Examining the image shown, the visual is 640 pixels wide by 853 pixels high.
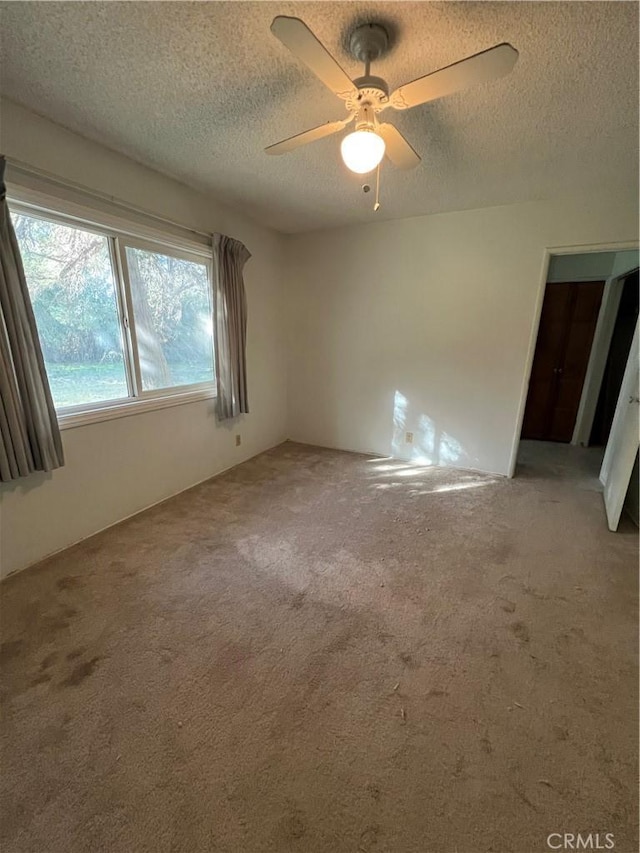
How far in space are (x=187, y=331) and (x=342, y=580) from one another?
7.60ft

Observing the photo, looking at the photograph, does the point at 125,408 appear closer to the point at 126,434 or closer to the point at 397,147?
the point at 126,434

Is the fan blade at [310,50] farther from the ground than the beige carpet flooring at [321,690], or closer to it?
farther from the ground

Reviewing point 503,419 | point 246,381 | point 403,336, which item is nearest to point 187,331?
point 246,381

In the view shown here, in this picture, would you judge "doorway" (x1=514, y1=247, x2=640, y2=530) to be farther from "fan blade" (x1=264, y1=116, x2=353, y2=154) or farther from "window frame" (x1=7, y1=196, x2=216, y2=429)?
"window frame" (x1=7, y1=196, x2=216, y2=429)

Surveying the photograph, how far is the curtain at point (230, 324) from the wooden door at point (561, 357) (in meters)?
3.84

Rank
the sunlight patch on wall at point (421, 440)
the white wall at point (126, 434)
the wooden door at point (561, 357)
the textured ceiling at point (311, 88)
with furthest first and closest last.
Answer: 1. the wooden door at point (561, 357)
2. the sunlight patch on wall at point (421, 440)
3. the white wall at point (126, 434)
4. the textured ceiling at point (311, 88)

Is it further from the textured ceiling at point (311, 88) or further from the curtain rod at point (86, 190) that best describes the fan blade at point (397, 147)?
the curtain rod at point (86, 190)

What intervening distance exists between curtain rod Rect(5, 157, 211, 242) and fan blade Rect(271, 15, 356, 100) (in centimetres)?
161

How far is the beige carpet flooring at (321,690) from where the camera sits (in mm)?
1028

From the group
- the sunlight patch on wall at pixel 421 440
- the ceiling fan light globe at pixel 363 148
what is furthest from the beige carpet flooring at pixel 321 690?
the ceiling fan light globe at pixel 363 148

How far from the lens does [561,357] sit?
457 centimetres

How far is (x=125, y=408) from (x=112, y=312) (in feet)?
2.17

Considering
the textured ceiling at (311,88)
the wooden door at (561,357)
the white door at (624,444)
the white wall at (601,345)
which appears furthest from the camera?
the wooden door at (561,357)

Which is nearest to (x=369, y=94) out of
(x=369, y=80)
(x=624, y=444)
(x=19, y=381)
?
(x=369, y=80)
